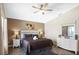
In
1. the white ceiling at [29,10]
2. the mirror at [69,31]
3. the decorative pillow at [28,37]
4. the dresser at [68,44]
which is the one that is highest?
the white ceiling at [29,10]

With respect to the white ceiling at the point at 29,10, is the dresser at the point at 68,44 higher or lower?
lower

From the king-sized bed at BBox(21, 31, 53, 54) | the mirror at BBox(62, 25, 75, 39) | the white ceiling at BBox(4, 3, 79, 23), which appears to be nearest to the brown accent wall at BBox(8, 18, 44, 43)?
the white ceiling at BBox(4, 3, 79, 23)

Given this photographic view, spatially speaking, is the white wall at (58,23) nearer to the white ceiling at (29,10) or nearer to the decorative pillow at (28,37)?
the white ceiling at (29,10)

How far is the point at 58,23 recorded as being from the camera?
195cm

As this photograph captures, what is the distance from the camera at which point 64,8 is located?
1870mm

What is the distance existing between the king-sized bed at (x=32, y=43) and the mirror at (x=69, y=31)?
0.32 meters

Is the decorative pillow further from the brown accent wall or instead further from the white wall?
the white wall

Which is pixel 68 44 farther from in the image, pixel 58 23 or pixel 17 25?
pixel 17 25

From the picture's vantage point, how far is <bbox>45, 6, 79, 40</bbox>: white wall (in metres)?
1.84

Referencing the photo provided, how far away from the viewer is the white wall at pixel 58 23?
1839 mm

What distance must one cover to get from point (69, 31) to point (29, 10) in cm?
86

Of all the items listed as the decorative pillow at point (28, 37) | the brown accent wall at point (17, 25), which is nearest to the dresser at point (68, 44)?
the brown accent wall at point (17, 25)

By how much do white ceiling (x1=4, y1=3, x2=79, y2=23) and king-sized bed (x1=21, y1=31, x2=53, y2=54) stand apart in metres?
0.37
